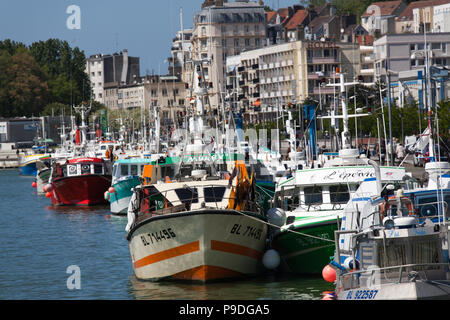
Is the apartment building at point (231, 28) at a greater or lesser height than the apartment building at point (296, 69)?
greater

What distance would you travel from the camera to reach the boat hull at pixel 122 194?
1784 inches

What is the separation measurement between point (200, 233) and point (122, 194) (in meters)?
22.9

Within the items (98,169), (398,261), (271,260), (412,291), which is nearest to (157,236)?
(271,260)

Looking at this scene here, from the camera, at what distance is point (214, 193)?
25297mm

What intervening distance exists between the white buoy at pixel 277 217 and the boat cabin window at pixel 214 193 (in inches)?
53.0

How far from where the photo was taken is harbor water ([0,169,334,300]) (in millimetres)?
23234

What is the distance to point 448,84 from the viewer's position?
309ft

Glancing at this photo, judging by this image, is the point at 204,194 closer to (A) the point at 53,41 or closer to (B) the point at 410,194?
(B) the point at 410,194

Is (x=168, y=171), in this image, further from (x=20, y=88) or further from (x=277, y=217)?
(x=20, y=88)

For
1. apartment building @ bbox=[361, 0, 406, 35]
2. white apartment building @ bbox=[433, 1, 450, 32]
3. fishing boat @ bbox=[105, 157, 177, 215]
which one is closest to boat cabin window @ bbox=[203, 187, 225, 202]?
fishing boat @ bbox=[105, 157, 177, 215]

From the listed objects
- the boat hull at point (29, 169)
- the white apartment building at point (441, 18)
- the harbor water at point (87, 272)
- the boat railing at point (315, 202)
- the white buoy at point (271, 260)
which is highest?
the white apartment building at point (441, 18)
